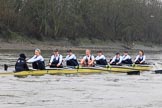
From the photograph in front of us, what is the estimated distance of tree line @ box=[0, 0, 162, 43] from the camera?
82.1m

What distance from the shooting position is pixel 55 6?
86562 millimetres

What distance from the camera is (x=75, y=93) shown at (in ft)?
73.5

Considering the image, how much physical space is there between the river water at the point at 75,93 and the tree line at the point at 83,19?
157 ft

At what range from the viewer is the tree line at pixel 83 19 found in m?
82.1

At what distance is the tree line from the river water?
47772mm

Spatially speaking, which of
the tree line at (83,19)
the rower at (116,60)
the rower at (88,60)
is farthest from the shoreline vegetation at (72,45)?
the rower at (88,60)

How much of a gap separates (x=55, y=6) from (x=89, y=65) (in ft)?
170

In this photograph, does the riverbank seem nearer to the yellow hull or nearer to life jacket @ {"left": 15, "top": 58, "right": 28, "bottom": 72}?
the yellow hull

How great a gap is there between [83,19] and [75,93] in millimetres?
75477

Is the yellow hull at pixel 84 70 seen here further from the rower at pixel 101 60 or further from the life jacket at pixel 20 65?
the rower at pixel 101 60

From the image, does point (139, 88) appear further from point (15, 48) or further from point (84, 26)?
point (84, 26)

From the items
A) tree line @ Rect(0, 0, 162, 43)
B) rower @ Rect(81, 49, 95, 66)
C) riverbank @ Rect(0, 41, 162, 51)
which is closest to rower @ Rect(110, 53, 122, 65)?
rower @ Rect(81, 49, 95, 66)

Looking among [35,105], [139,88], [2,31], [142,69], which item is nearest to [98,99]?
[35,105]

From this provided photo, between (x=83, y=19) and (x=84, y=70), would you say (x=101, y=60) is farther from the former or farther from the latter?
(x=83, y=19)
